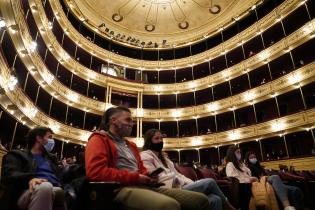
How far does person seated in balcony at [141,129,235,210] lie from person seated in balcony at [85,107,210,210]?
0.40 m

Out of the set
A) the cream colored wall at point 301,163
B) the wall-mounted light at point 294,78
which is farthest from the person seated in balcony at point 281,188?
the wall-mounted light at point 294,78

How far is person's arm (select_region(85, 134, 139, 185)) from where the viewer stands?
6.42 feet

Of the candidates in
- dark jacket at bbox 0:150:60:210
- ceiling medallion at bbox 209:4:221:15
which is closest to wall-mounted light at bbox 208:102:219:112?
ceiling medallion at bbox 209:4:221:15

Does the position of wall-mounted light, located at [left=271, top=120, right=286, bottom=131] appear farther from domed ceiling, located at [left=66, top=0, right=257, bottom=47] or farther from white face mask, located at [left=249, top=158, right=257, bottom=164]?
white face mask, located at [left=249, top=158, right=257, bottom=164]

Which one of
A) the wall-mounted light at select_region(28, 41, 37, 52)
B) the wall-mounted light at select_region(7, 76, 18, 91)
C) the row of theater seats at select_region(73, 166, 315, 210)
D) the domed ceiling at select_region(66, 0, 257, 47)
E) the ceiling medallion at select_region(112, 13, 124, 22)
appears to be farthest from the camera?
the ceiling medallion at select_region(112, 13, 124, 22)

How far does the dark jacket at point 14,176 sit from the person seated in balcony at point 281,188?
12.0ft

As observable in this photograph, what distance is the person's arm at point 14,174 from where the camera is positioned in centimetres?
223

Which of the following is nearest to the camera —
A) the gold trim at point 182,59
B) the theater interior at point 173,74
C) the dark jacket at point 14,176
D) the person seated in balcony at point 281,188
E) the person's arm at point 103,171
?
the person's arm at point 103,171

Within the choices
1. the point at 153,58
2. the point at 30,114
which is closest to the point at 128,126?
the point at 30,114

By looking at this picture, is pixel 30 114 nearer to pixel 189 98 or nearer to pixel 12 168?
pixel 12 168

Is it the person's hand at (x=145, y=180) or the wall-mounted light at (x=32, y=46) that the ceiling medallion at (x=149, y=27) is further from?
the person's hand at (x=145, y=180)

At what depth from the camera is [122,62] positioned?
19828mm

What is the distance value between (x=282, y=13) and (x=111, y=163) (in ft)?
51.2

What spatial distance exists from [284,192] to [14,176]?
388 cm
